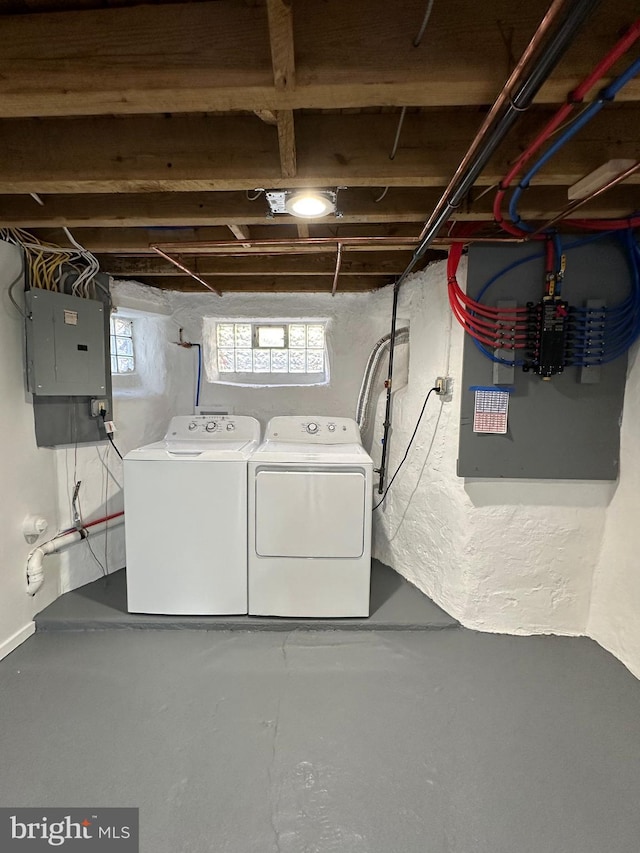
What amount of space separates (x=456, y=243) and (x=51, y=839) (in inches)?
108

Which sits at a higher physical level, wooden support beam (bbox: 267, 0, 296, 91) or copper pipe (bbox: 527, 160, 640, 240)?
wooden support beam (bbox: 267, 0, 296, 91)

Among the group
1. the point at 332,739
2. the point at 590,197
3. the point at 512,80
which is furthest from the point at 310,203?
the point at 332,739

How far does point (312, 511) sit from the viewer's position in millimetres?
1988

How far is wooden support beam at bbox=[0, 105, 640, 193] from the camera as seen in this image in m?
1.27

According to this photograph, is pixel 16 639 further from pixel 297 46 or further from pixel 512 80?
pixel 512 80

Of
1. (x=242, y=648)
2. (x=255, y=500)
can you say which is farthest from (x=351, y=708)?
(x=255, y=500)

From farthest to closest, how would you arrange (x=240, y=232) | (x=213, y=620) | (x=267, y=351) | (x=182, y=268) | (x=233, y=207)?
(x=267, y=351) → (x=182, y=268) → (x=213, y=620) → (x=240, y=232) → (x=233, y=207)

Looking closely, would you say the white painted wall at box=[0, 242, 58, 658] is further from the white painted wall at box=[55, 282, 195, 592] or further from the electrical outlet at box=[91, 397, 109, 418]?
the electrical outlet at box=[91, 397, 109, 418]

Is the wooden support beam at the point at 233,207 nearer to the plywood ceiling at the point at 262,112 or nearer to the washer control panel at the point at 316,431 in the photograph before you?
the plywood ceiling at the point at 262,112

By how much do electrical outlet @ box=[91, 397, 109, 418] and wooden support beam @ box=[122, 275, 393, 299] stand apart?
999 mm

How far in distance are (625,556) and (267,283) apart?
8.91ft

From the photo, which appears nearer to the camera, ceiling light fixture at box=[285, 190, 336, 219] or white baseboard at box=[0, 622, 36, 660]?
ceiling light fixture at box=[285, 190, 336, 219]

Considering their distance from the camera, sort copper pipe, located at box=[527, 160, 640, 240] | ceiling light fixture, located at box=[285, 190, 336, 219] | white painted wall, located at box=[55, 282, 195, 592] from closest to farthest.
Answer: copper pipe, located at box=[527, 160, 640, 240] → ceiling light fixture, located at box=[285, 190, 336, 219] → white painted wall, located at box=[55, 282, 195, 592]

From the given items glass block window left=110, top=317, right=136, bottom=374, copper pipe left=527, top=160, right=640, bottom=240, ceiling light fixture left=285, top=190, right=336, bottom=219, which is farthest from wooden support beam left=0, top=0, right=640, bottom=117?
glass block window left=110, top=317, right=136, bottom=374
